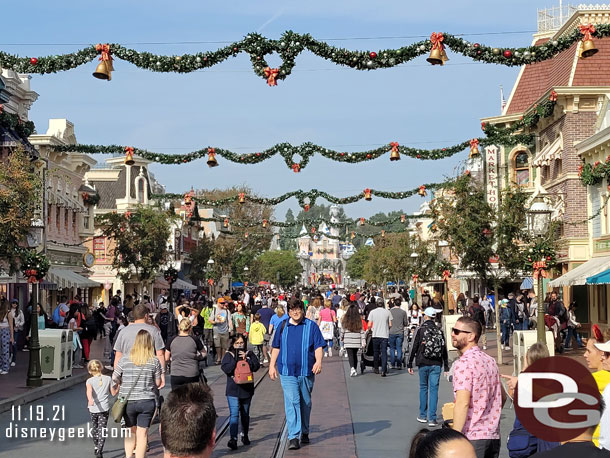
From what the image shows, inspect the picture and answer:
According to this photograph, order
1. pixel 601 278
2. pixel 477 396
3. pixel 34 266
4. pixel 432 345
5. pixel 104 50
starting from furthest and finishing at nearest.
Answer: pixel 601 278 → pixel 34 266 → pixel 104 50 → pixel 432 345 → pixel 477 396

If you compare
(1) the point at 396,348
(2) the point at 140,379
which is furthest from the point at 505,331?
(2) the point at 140,379

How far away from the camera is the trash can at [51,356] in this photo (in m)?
19.8

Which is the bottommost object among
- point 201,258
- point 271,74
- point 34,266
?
point 34,266

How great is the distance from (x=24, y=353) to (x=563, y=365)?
95.1ft

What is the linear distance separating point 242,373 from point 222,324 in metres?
11.5

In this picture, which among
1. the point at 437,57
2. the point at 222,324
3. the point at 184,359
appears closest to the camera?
the point at 184,359

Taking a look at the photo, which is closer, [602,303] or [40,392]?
[40,392]

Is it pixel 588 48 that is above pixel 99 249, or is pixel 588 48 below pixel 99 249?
above

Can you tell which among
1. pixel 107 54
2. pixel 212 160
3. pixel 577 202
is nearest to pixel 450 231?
pixel 212 160

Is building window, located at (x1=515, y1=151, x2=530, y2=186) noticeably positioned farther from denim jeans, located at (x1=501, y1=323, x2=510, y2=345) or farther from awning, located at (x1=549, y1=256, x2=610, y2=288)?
denim jeans, located at (x1=501, y1=323, x2=510, y2=345)

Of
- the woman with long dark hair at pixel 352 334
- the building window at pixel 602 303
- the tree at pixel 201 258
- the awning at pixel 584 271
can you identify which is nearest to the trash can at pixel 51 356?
the woman with long dark hair at pixel 352 334

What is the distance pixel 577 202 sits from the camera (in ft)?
108

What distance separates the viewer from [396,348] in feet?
74.0

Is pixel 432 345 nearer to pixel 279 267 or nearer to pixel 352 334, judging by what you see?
pixel 352 334
